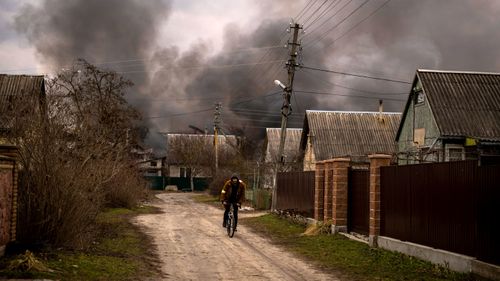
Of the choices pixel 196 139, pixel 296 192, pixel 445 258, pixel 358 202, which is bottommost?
pixel 445 258

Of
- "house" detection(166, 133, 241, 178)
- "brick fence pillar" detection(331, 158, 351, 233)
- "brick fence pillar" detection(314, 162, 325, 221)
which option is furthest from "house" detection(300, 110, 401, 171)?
"house" detection(166, 133, 241, 178)

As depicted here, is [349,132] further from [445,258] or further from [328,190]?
[445,258]

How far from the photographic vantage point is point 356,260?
1183 cm

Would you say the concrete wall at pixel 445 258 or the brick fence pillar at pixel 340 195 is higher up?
the brick fence pillar at pixel 340 195

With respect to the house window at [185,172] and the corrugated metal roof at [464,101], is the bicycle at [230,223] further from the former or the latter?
the house window at [185,172]

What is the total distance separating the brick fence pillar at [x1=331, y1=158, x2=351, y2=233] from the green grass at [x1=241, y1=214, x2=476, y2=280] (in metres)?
0.48

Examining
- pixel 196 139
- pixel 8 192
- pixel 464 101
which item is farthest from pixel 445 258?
pixel 196 139

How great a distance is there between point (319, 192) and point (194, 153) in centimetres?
5564

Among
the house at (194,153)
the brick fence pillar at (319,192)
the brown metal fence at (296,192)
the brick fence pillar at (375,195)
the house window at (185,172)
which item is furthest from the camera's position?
the house window at (185,172)

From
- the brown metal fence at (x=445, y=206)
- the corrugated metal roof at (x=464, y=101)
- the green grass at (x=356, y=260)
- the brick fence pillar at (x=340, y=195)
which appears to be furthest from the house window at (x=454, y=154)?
the brown metal fence at (x=445, y=206)

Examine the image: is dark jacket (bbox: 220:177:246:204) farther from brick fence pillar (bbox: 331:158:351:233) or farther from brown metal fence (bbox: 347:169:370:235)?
brown metal fence (bbox: 347:169:370:235)

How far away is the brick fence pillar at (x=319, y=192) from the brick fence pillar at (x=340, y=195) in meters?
1.87

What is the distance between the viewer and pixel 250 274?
988cm

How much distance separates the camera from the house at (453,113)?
25500 millimetres
